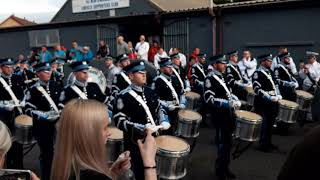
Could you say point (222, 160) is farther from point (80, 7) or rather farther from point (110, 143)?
point (80, 7)

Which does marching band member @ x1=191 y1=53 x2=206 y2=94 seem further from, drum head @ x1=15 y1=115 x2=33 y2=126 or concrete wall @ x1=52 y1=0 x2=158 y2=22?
concrete wall @ x1=52 y1=0 x2=158 y2=22

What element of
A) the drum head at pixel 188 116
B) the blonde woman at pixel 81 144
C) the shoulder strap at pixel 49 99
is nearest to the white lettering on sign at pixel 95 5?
the drum head at pixel 188 116

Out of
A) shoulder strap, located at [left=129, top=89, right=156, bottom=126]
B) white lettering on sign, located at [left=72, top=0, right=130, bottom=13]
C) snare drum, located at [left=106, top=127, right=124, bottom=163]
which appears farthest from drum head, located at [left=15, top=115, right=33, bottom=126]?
white lettering on sign, located at [left=72, top=0, right=130, bottom=13]

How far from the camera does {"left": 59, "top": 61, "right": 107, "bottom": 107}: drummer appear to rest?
592cm

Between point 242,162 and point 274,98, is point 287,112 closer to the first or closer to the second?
point 274,98

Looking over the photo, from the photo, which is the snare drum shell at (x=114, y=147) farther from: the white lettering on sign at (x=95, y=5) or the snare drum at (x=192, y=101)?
the white lettering on sign at (x=95, y=5)

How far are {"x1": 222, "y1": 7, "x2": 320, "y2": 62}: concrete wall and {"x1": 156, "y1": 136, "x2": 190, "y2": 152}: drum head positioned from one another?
29.2 ft

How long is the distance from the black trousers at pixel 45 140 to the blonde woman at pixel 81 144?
3.98m

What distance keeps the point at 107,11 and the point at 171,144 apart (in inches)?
707

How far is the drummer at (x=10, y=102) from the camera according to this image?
661 cm

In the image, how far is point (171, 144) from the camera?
16.4 feet

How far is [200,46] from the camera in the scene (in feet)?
50.7

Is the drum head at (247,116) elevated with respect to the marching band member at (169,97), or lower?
lower

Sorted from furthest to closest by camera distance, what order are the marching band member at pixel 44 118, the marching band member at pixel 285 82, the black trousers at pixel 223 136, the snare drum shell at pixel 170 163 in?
the marching band member at pixel 285 82 → the black trousers at pixel 223 136 → the marching band member at pixel 44 118 → the snare drum shell at pixel 170 163
